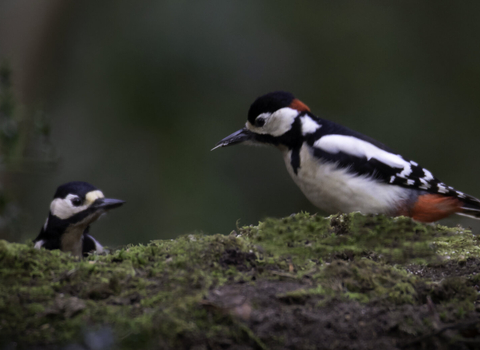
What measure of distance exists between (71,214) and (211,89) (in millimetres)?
4013

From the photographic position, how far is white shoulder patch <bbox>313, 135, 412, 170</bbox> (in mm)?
2410

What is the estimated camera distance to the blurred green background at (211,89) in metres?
6.04

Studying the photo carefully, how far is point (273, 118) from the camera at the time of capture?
8.57 feet

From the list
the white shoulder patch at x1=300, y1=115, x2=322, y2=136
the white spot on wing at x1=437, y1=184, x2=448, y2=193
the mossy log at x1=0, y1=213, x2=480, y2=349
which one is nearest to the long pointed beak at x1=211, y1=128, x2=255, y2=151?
the white shoulder patch at x1=300, y1=115, x2=322, y2=136

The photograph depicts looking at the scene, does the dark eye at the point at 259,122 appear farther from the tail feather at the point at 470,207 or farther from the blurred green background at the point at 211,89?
the blurred green background at the point at 211,89

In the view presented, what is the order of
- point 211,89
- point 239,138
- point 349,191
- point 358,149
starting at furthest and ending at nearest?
point 211,89 < point 239,138 < point 358,149 < point 349,191

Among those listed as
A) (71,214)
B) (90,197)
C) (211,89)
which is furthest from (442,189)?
(211,89)

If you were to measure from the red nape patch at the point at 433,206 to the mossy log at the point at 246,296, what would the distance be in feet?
1.76

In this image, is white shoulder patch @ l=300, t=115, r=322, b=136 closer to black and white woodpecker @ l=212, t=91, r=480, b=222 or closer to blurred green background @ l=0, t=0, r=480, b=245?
black and white woodpecker @ l=212, t=91, r=480, b=222

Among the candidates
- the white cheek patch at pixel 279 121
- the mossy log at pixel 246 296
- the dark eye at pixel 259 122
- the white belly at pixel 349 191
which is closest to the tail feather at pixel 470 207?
the white belly at pixel 349 191

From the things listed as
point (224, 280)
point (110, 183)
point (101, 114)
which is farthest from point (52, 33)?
point (224, 280)

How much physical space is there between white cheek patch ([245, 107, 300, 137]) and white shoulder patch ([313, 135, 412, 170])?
0.22 meters

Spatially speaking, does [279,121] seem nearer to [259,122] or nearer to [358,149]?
[259,122]

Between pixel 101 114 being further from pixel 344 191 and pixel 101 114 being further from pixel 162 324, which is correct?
pixel 162 324
